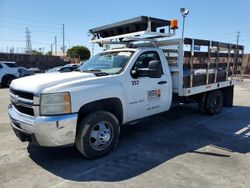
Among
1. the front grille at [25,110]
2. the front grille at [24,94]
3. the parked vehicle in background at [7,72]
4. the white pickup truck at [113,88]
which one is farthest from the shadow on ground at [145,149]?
the parked vehicle in background at [7,72]

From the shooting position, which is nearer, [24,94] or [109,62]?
[24,94]

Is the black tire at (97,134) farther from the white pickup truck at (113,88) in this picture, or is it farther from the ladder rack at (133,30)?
the ladder rack at (133,30)

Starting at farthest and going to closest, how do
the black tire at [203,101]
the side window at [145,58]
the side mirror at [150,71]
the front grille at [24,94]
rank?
the black tire at [203,101], the side window at [145,58], the side mirror at [150,71], the front grille at [24,94]

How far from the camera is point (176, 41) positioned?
5.89 metres

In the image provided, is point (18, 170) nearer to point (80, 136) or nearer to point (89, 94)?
point (80, 136)

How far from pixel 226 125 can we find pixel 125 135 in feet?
9.32

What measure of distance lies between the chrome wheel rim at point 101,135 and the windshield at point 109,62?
1.05 metres

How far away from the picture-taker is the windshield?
192 inches

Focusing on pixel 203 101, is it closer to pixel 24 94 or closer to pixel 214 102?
pixel 214 102

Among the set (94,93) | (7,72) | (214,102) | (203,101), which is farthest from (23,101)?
(7,72)

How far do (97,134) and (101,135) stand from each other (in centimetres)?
9

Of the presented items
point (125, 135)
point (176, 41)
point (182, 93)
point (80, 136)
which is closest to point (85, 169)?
point (80, 136)

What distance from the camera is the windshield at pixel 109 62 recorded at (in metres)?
4.88

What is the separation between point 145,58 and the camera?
17.4ft
